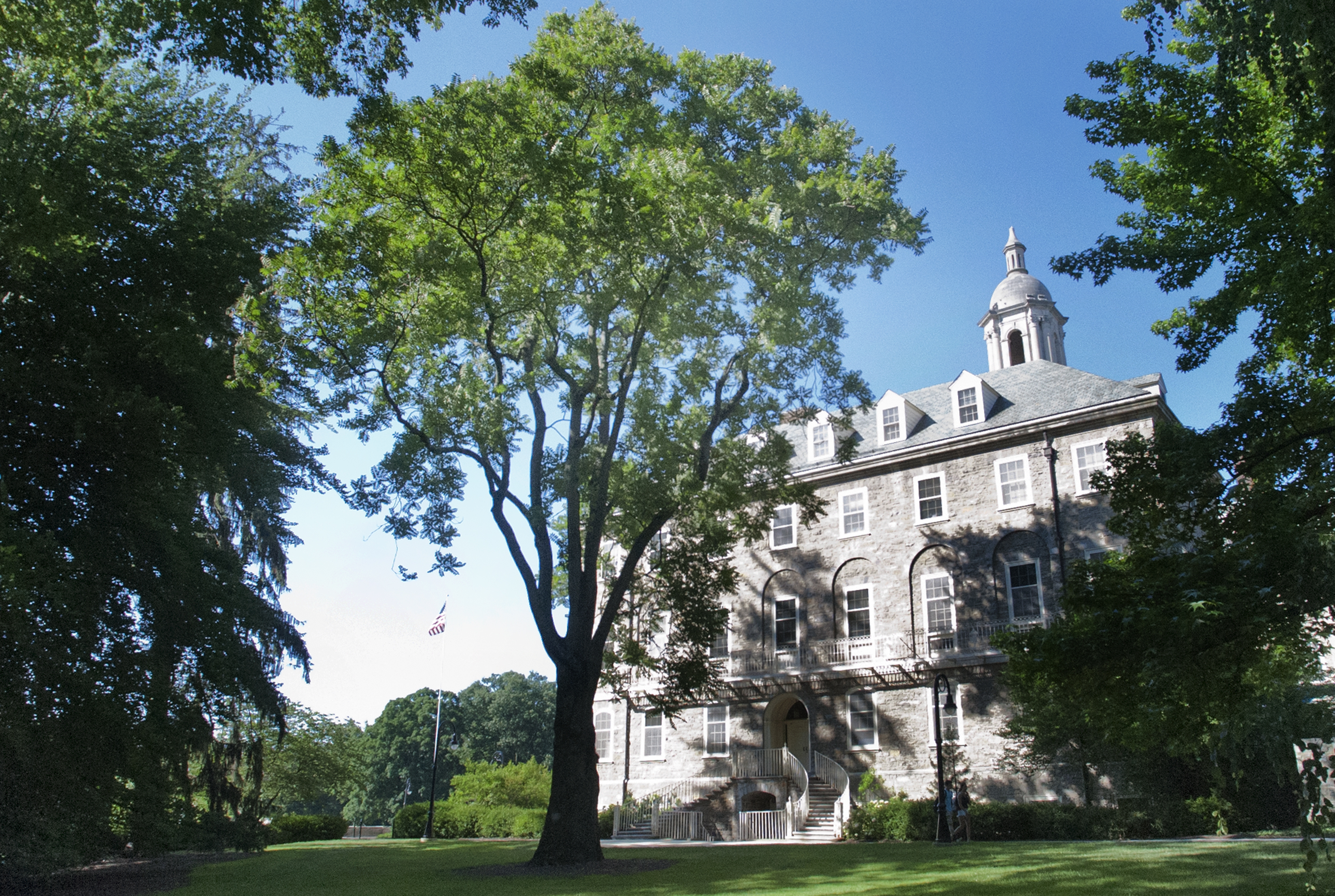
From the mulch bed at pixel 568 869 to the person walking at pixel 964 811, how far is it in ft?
25.7

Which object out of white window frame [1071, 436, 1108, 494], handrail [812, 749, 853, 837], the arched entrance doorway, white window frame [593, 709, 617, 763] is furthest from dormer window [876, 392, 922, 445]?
white window frame [593, 709, 617, 763]

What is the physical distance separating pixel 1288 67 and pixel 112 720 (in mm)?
14974

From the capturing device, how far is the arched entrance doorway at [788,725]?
101 ft

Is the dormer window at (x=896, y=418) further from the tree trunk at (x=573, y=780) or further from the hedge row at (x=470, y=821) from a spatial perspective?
the hedge row at (x=470, y=821)

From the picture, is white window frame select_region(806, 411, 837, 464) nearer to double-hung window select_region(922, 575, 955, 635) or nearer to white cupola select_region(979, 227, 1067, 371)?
double-hung window select_region(922, 575, 955, 635)

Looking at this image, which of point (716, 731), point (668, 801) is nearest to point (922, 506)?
point (716, 731)

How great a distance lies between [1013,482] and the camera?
28266 mm

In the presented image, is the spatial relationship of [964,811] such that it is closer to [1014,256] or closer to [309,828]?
[309,828]

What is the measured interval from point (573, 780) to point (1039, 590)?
16.3 metres

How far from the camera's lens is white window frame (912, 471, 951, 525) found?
96.4ft

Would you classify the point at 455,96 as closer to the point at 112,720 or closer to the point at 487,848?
the point at 112,720

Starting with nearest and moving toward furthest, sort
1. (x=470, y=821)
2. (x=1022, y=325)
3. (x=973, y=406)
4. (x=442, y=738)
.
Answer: (x=973, y=406)
(x=470, y=821)
(x=1022, y=325)
(x=442, y=738)

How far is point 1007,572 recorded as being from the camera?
27.5m

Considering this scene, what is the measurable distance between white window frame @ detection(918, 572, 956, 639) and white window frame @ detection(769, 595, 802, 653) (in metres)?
4.47
